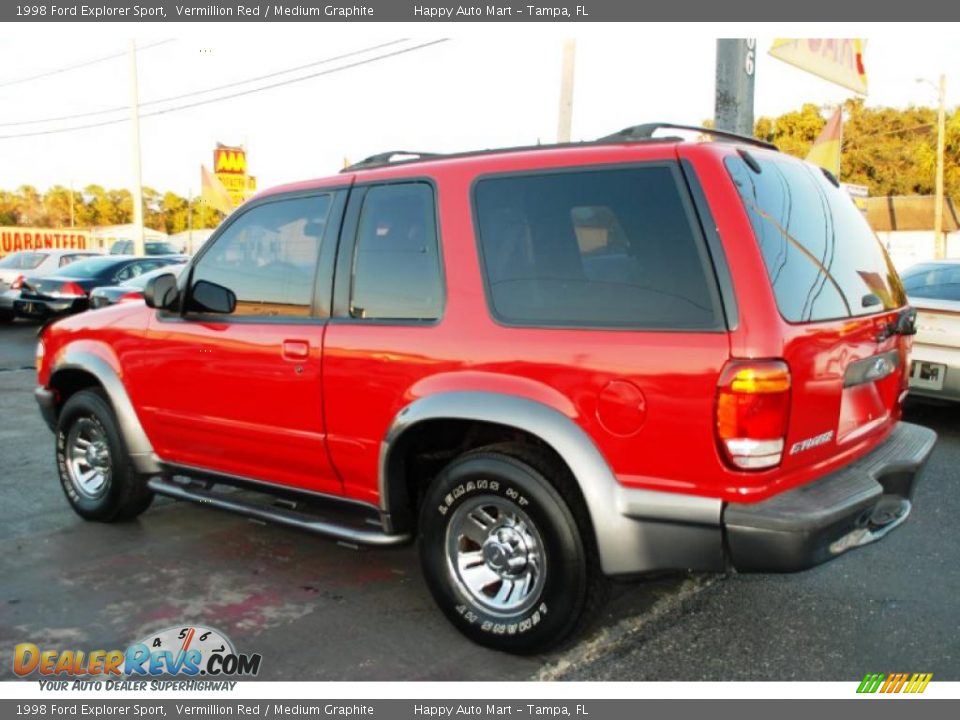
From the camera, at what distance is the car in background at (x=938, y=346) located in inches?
263

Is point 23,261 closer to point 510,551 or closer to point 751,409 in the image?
point 510,551

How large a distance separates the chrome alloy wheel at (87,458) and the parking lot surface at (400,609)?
22 centimetres

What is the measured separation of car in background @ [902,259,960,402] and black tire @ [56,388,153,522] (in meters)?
5.90

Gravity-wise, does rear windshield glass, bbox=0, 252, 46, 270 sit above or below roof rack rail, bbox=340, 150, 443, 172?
below

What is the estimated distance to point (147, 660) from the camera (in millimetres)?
3291

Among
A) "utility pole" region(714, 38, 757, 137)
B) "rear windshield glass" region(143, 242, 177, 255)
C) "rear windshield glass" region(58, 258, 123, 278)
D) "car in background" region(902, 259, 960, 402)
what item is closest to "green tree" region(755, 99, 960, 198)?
"rear windshield glass" region(143, 242, 177, 255)

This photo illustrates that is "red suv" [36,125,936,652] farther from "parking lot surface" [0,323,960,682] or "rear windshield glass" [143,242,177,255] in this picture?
"rear windshield glass" [143,242,177,255]

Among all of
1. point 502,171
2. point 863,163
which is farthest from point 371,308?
point 863,163

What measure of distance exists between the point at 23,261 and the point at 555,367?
17.6 m

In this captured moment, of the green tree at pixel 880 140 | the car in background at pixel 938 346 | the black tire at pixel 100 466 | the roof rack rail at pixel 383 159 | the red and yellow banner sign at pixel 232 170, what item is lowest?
the black tire at pixel 100 466

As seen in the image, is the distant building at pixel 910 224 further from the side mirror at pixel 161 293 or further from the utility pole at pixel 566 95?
the side mirror at pixel 161 293

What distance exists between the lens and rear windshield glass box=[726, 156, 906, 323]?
293 centimetres

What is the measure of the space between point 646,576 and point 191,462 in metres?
2.55

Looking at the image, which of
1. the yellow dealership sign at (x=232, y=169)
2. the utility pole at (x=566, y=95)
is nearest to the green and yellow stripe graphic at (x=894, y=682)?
the utility pole at (x=566, y=95)
